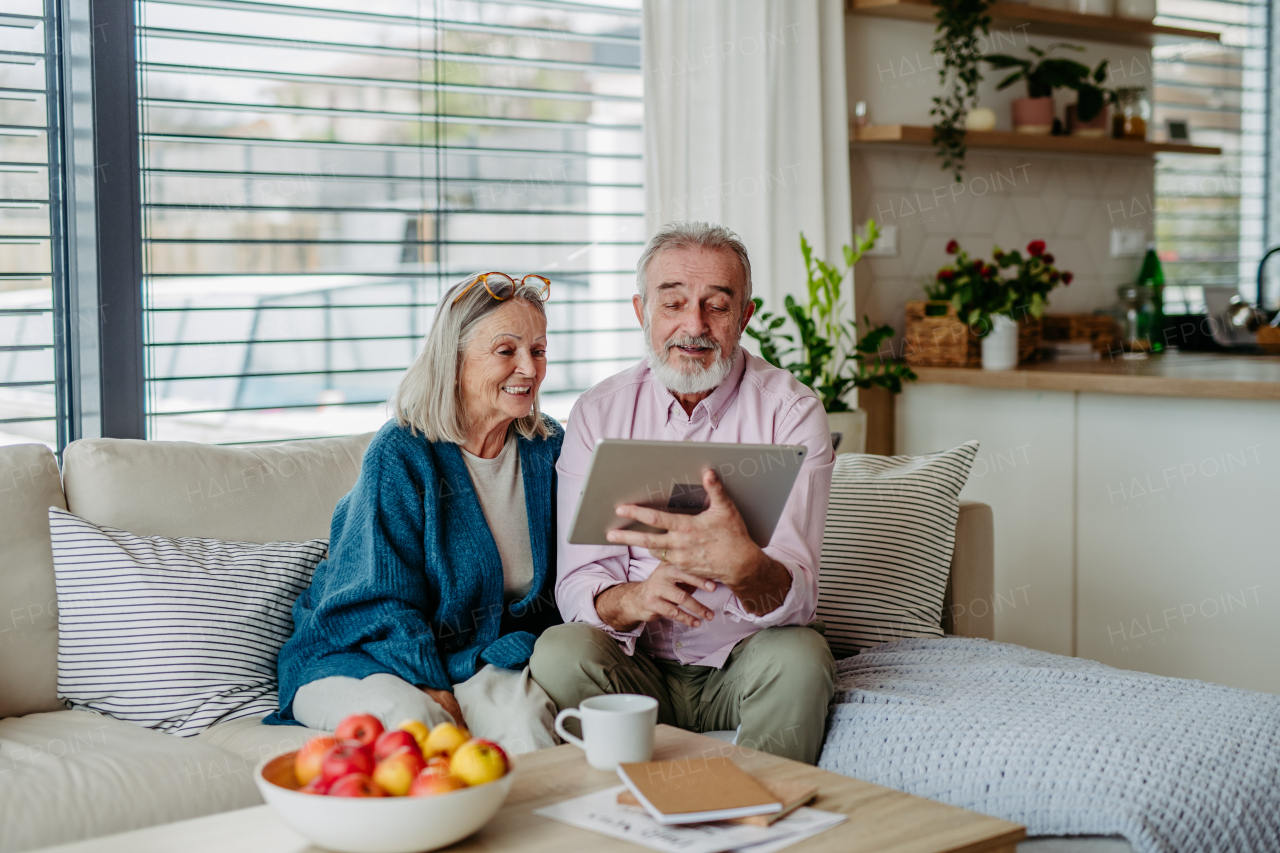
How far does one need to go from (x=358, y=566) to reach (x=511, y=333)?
0.47 metres

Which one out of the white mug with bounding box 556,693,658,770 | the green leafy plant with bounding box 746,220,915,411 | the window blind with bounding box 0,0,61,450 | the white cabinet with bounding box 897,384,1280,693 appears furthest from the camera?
the green leafy plant with bounding box 746,220,915,411

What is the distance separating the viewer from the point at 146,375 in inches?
103

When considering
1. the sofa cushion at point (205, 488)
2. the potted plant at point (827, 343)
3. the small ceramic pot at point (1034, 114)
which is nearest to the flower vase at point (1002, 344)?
the potted plant at point (827, 343)

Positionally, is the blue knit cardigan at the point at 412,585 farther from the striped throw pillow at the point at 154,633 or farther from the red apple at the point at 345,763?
the red apple at the point at 345,763

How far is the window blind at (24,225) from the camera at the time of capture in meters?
2.45

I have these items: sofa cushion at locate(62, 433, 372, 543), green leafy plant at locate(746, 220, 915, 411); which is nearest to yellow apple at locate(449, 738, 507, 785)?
sofa cushion at locate(62, 433, 372, 543)

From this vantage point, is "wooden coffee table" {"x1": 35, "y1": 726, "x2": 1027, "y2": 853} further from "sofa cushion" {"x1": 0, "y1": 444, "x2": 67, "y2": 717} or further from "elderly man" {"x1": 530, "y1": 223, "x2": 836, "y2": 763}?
"sofa cushion" {"x1": 0, "y1": 444, "x2": 67, "y2": 717}

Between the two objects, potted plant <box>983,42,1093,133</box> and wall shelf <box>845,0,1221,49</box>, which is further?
potted plant <box>983,42,1093,133</box>

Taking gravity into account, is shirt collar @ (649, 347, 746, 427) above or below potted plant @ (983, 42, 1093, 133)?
below

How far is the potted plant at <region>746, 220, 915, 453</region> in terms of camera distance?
3133 mm

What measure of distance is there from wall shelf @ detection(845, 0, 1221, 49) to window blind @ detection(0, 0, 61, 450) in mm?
2262

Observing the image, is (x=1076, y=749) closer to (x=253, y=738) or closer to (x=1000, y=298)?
(x=253, y=738)

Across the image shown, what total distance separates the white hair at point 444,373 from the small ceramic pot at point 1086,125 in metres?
2.58

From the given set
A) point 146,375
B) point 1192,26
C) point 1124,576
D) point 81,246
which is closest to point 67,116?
point 81,246
